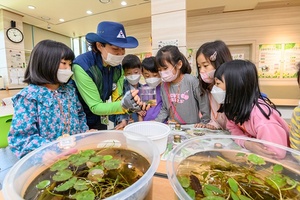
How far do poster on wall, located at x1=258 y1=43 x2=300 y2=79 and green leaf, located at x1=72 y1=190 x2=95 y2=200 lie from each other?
4.44 metres

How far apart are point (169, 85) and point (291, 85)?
12.2ft

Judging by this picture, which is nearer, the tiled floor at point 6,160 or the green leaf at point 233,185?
the green leaf at point 233,185

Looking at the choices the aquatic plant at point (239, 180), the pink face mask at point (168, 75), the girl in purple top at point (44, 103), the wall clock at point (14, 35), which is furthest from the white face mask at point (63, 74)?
the wall clock at point (14, 35)

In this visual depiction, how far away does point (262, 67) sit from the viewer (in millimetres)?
3752

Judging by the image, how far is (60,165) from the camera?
428 millimetres

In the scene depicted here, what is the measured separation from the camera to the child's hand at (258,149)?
46cm

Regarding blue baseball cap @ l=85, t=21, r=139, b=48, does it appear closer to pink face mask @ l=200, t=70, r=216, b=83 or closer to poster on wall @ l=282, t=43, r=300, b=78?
pink face mask @ l=200, t=70, r=216, b=83

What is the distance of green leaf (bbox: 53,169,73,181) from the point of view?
0.37 metres

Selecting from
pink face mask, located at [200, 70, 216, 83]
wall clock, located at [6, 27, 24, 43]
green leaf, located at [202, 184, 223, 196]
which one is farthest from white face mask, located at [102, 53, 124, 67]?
wall clock, located at [6, 27, 24, 43]

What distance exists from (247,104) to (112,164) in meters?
0.75

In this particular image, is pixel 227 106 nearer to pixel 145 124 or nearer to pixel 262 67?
pixel 145 124

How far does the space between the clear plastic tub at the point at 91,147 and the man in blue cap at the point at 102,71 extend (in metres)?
0.35

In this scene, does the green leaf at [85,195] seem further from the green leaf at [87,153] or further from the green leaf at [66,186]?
the green leaf at [87,153]

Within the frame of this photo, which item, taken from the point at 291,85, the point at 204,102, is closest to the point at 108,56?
the point at 204,102
